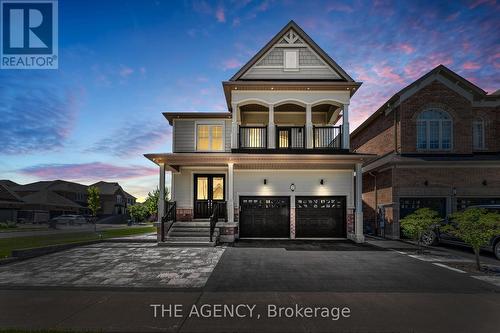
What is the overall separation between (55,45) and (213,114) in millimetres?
8211

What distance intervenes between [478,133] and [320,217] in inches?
448

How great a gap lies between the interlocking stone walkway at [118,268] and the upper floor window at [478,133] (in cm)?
1661

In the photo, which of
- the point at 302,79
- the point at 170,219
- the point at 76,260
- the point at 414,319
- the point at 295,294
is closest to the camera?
the point at 414,319

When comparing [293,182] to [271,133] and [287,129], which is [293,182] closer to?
[271,133]

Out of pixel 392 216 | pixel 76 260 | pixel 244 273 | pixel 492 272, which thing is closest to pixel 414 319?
pixel 244 273

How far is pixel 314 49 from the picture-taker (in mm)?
16969

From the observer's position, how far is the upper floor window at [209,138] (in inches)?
683

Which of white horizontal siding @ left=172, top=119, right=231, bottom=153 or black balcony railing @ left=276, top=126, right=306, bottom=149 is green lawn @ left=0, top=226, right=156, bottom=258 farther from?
black balcony railing @ left=276, top=126, right=306, bottom=149

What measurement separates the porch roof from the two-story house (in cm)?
7

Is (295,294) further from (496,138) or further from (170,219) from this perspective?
(496,138)

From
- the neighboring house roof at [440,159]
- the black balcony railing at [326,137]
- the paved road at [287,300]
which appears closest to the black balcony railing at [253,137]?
the black balcony railing at [326,137]

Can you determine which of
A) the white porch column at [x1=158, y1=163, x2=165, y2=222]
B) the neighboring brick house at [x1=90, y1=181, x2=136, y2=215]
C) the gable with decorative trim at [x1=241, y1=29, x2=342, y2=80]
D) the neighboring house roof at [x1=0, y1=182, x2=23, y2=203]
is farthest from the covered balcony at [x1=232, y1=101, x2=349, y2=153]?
the neighboring brick house at [x1=90, y1=181, x2=136, y2=215]

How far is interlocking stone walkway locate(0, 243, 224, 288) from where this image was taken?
748 cm

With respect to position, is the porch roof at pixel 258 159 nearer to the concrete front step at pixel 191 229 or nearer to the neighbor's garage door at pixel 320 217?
the neighbor's garage door at pixel 320 217
